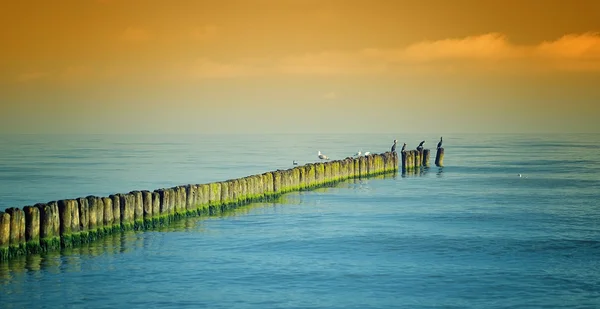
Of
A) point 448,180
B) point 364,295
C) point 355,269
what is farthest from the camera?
point 448,180

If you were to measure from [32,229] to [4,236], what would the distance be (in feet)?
3.09

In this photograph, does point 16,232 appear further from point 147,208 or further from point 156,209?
point 156,209

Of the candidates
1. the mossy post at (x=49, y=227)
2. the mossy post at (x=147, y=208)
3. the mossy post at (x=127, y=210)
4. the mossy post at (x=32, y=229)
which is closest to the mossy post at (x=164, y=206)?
the mossy post at (x=147, y=208)

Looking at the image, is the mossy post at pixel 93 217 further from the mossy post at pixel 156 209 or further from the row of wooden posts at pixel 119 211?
the mossy post at pixel 156 209

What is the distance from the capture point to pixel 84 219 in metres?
21.4

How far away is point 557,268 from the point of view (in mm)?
19938

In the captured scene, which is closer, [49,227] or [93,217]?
[49,227]

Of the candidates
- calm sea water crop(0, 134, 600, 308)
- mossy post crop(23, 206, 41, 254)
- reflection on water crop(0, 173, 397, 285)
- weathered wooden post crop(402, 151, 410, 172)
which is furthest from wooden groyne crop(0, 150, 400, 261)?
weathered wooden post crop(402, 151, 410, 172)

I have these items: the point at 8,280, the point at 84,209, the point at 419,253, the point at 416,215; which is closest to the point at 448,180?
the point at 416,215

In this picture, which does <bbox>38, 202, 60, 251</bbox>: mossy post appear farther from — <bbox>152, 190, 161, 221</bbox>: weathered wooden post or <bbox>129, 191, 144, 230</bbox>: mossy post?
<bbox>152, 190, 161, 221</bbox>: weathered wooden post

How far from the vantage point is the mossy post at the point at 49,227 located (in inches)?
785

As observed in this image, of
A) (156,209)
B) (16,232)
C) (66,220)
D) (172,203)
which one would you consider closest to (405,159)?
(172,203)

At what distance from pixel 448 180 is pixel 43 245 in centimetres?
3106

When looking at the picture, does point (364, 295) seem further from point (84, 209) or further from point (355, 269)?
point (84, 209)
